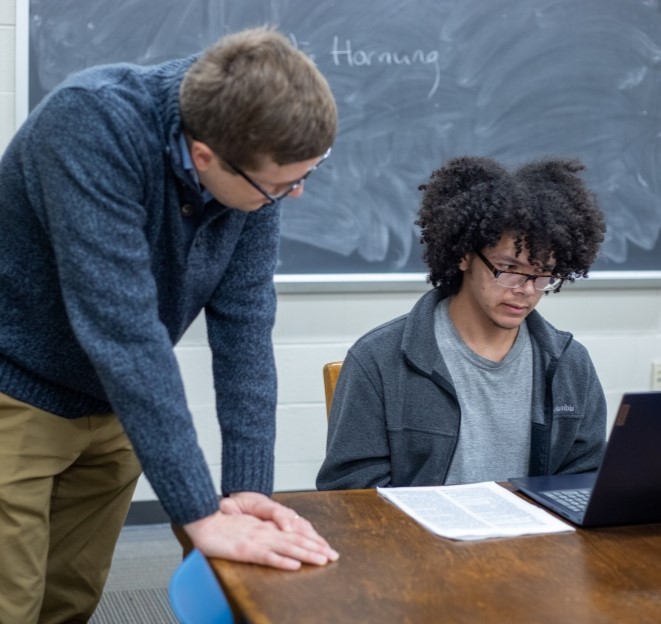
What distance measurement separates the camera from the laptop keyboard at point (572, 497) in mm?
1501

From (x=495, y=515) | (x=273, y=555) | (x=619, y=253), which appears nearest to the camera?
(x=273, y=555)

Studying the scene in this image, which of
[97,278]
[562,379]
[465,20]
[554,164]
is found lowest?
[562,379]

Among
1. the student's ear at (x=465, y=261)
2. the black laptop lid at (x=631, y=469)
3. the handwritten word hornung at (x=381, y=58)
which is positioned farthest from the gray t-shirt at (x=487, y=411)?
the handwritten word hornung at (x=381, y=58)

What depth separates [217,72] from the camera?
126 cm

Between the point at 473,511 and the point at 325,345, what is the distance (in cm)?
161

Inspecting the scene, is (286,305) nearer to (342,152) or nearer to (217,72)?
(342,152)

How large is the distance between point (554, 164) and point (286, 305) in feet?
3.87

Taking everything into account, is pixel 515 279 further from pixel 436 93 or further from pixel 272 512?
pixel 436 93

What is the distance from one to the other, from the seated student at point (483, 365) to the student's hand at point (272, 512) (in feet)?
1.08

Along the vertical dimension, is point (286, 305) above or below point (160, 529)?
above

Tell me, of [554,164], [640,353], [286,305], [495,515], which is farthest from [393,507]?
[640,353]

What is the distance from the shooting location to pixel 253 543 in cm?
125

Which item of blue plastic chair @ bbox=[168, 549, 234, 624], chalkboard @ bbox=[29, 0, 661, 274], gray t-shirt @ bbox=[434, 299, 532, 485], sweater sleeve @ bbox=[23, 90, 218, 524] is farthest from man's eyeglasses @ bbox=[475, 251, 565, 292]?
chalkboard @ bbox=[29, 0, 661, 274]

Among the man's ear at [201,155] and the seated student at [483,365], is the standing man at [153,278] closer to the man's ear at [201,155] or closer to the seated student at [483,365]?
the man's ear at [201,155]
